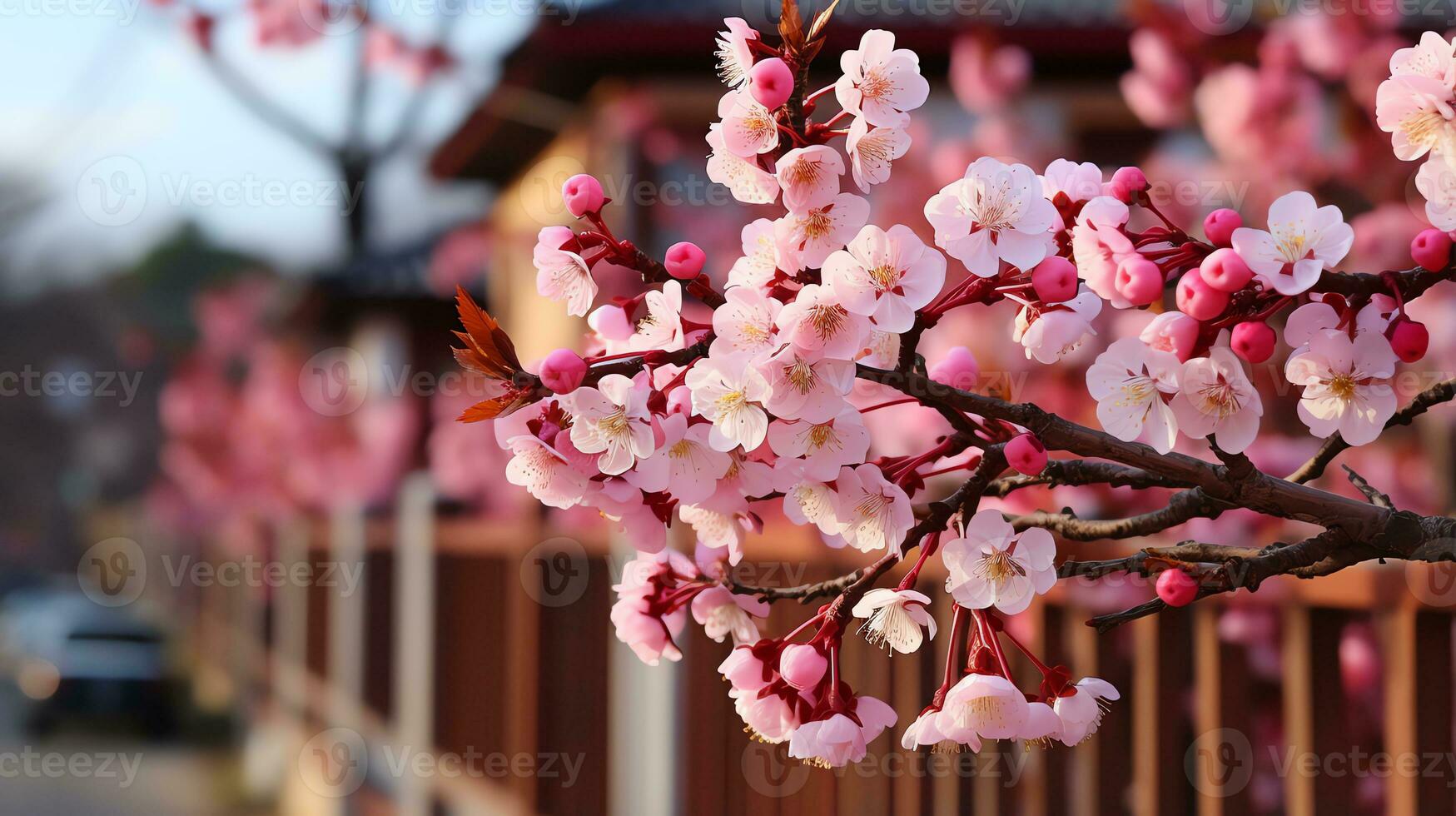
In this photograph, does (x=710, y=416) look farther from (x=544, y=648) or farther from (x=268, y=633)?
(x=268, y=633)

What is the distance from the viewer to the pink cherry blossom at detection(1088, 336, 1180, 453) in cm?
86

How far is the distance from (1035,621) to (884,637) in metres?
1.47

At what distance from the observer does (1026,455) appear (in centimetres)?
91

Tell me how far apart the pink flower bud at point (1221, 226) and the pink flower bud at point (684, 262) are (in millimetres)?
363

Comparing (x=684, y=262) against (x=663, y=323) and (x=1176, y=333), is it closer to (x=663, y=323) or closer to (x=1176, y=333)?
(x=663, y=323)

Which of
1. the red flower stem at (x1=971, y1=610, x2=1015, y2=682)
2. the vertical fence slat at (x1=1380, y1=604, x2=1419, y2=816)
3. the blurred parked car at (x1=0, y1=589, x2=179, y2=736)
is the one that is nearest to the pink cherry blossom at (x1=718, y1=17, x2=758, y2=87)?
the red flower stem at (x1=971, y1=610, x2=1015, y2=682)

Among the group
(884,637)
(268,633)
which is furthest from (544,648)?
(268,633)

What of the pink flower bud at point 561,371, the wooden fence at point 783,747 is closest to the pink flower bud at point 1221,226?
the pink flower bud at point 561,371

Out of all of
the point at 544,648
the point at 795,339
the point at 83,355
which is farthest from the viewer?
the point at 83,355

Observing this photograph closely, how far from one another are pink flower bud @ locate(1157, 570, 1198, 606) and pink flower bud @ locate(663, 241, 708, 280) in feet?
1.35

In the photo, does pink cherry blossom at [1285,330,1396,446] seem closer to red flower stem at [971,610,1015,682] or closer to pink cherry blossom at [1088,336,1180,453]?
pink cherry blossom at [1088,336,1180,453]

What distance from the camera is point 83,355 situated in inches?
1166

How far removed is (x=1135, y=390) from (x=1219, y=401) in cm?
6

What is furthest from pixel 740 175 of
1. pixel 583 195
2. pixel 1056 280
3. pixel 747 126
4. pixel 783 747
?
pixel 783 747
